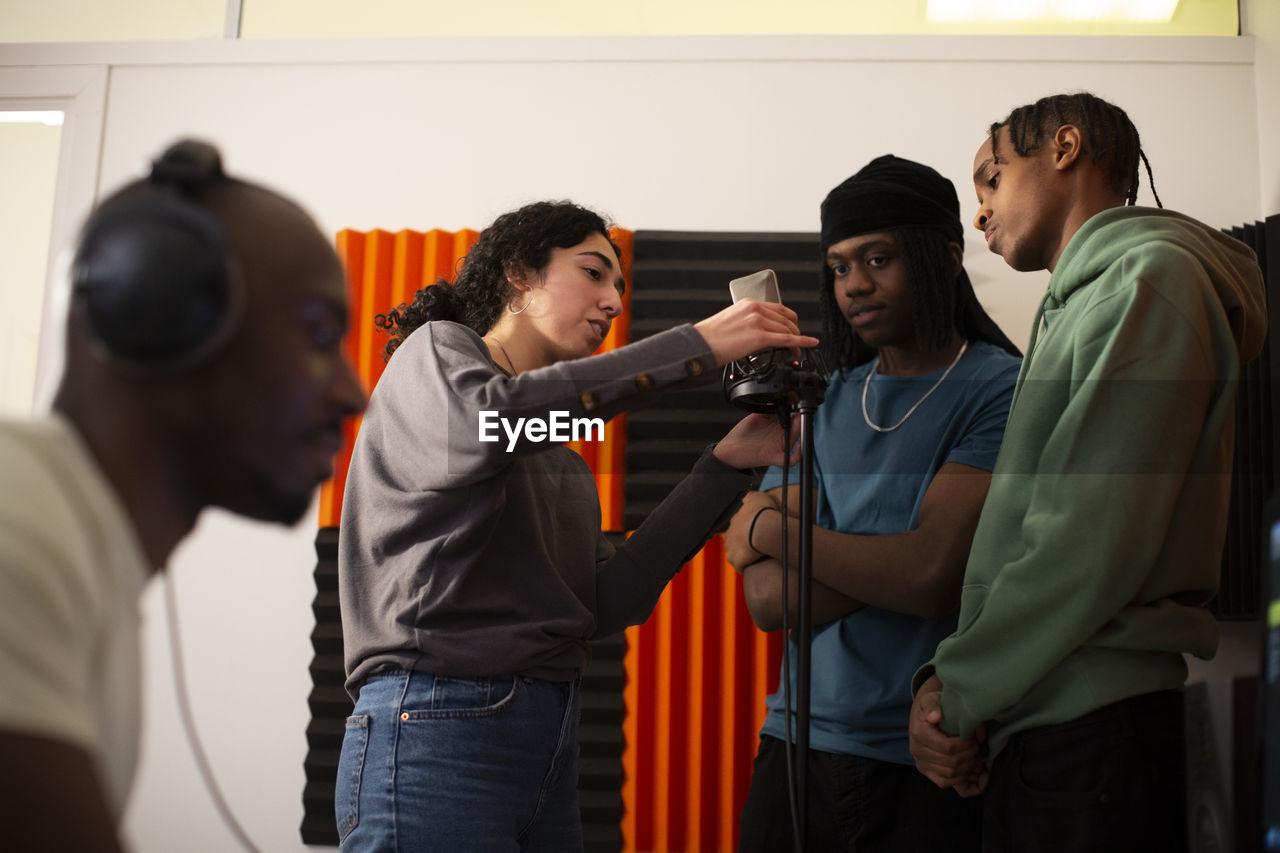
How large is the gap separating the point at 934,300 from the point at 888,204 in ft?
0.61

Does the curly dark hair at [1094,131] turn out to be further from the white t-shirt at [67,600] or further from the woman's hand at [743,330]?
the white t-shirt at [67,600]

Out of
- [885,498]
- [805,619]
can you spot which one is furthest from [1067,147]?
[805,619]

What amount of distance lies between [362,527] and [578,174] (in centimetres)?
150

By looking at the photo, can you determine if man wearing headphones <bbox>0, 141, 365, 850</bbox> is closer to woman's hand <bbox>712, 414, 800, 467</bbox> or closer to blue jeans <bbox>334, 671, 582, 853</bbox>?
blue jeans <bbox>334, 671, 582, 853</bbox>

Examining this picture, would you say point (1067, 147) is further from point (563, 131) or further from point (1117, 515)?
point (563, 131)

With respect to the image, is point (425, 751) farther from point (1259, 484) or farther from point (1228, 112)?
point (1228, 112)

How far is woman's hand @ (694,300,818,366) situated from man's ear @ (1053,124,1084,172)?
1.80ft

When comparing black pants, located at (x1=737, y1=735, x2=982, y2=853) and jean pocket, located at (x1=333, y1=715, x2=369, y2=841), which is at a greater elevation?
jean pocket, located at (x1=333, y1=715, x2=369, y2=841)

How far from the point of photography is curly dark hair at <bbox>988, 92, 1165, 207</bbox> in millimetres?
1464

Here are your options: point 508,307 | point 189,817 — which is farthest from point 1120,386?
point 189,817

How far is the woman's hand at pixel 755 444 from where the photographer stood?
149cm

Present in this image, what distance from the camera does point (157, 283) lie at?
19.5 inches

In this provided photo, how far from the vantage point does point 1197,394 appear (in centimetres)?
114

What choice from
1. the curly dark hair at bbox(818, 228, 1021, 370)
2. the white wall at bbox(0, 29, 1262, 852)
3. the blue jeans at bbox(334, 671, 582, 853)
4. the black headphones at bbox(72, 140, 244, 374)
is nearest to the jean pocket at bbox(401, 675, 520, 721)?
the blue jeans at bbox(334, 671, 582, 853)
